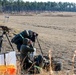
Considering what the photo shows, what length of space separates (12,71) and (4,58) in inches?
51.5

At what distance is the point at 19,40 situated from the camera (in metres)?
10.8

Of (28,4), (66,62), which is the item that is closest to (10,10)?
(28,4)

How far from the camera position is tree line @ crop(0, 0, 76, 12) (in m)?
126

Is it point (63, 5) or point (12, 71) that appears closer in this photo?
point (12, 71)

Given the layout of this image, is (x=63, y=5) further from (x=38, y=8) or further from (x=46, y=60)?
(x=46, y=60)

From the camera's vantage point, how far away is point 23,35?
11.0 metres

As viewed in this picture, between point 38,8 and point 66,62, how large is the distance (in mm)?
137373

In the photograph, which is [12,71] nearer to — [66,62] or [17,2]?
[66,62]

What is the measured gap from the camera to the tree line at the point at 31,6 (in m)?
126

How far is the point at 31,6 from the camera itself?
144 m

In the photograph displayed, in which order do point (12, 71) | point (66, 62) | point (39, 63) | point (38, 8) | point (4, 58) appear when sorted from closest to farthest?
1. point (12, 71)
2. point (4, 58)
3. point (39, 63)
4. point (66, 62)
5. point (38, 8)

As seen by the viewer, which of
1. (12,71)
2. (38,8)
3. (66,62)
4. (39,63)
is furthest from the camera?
(38,8)

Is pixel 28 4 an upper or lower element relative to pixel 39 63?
lower

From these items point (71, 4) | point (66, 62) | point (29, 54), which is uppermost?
point (29, 54)
